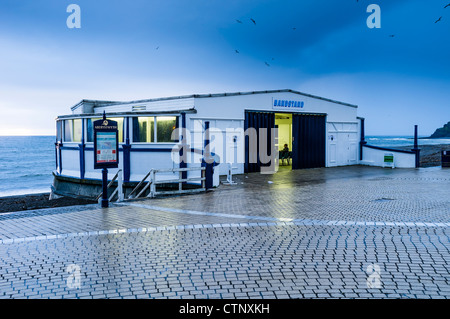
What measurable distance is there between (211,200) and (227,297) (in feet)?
24.4

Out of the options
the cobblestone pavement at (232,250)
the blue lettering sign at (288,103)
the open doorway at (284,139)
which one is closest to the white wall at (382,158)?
the open doorway at (284,139)

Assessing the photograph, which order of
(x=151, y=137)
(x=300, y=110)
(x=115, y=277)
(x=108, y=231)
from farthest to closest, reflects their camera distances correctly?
(x=300, y=110)
(x=151, y=137)
(x=108, y=231)
(x=115, y=277)

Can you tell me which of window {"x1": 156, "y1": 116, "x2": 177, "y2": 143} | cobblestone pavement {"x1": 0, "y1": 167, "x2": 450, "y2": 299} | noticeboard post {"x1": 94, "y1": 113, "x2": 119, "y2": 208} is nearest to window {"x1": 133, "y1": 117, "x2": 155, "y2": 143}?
window {"x1": 156, "y1": 116, "x2": 177, "y2": 143}

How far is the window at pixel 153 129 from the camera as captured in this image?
54.0ft

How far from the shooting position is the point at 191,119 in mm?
17344

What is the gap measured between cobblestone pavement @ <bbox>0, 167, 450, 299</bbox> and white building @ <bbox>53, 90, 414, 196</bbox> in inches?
209

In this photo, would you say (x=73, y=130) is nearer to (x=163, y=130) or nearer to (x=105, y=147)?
(x=163, y=130)

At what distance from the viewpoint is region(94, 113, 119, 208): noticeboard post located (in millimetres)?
11070

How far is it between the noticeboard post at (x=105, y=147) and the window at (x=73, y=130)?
773 cm

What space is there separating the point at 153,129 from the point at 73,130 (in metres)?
4.83

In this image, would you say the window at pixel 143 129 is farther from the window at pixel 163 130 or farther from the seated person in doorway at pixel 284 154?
the seated person in doorway at pixel 284 154

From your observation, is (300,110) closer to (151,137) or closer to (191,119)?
(191,119)

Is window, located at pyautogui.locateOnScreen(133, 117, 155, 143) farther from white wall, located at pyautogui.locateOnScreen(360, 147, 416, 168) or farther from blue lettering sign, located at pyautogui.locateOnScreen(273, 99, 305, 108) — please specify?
white wall, located at pyautogui.locateOnScreen(360, 147, 416, 168)

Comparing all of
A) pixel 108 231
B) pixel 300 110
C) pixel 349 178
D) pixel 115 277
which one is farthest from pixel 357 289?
pixel 300 110
